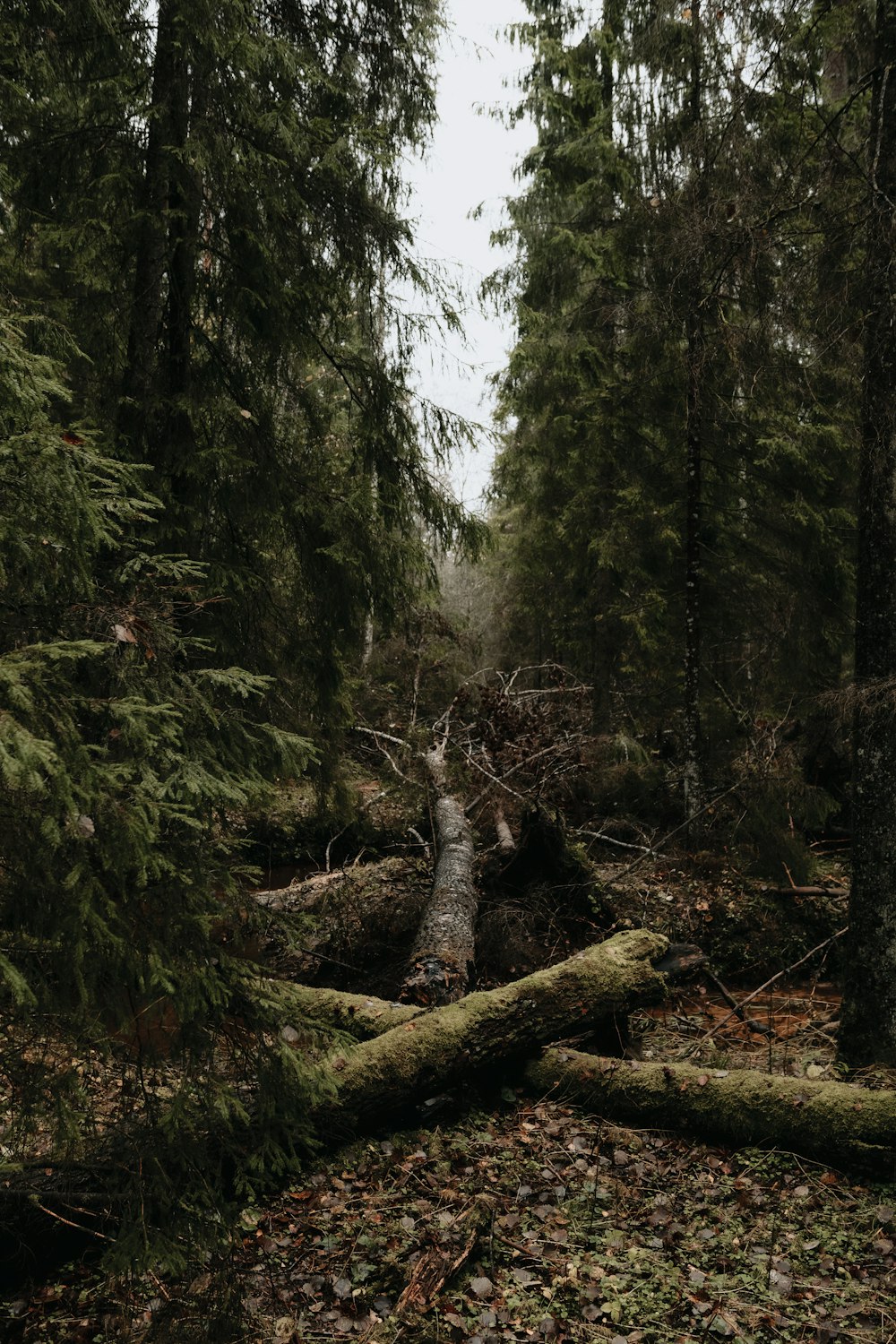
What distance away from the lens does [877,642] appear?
5.52 meters


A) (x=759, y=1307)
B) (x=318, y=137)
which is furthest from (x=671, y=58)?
(x=759, y=1307)

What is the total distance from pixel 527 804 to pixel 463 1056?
4.15 metres

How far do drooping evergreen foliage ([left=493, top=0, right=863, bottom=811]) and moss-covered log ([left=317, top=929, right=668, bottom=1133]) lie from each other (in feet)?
16.4

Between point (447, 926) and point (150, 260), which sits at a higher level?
point (150, 260)

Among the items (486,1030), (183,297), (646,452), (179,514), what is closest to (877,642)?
(486,1030)

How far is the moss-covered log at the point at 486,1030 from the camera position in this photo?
4.71 metres

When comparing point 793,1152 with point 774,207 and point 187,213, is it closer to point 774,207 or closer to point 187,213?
point 774,207

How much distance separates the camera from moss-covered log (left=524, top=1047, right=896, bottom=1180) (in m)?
4.44

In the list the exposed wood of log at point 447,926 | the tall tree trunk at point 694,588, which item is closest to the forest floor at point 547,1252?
the exposed wood of log at point 447,926

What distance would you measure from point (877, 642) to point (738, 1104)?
3105mm

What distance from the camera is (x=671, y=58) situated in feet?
24.7

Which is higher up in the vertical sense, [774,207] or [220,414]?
[774,207]

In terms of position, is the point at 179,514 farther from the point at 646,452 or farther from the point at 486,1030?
the point at 646,452

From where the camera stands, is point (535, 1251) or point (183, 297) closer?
point (535, 1251)
